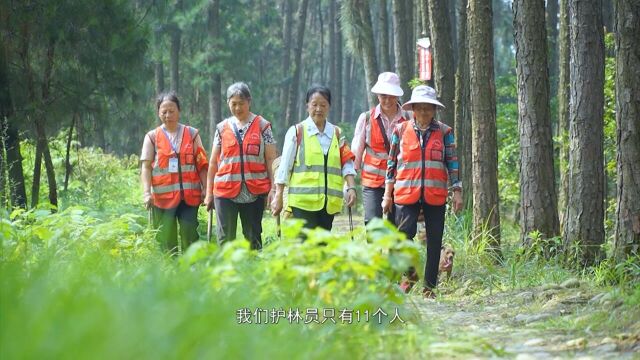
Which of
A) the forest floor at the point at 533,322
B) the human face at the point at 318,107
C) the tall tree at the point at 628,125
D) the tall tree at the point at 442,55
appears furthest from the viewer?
the tall tree at the point at 442,55

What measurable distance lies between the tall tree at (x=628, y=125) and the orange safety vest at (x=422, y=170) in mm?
1424

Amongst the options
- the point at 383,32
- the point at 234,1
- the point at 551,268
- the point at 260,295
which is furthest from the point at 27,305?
the point at 234,1

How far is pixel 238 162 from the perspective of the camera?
8539 mm

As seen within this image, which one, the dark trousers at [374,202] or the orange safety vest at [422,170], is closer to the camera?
the orange safety vest at [422,170]

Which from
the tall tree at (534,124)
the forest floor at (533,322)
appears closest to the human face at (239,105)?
the forest floor at (533,322)

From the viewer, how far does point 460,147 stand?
48.5ft

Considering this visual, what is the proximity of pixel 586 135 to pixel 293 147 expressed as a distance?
3007mm

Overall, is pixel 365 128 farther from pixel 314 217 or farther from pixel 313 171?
pixel 314 217

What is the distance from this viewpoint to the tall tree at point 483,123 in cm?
1053

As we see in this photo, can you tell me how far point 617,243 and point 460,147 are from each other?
22.7 ft

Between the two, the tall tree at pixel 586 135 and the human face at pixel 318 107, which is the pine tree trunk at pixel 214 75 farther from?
the human face at pixel 318 107

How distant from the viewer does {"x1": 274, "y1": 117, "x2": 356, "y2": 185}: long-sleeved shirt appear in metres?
→ 8.02

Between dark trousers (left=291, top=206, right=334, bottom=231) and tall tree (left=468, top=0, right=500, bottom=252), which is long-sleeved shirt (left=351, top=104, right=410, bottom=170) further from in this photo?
tall tree (left=468, top=0, right=500, bottom=252)

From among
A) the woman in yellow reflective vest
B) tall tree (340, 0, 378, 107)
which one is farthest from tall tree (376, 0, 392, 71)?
the woman in yellow reflective vest
